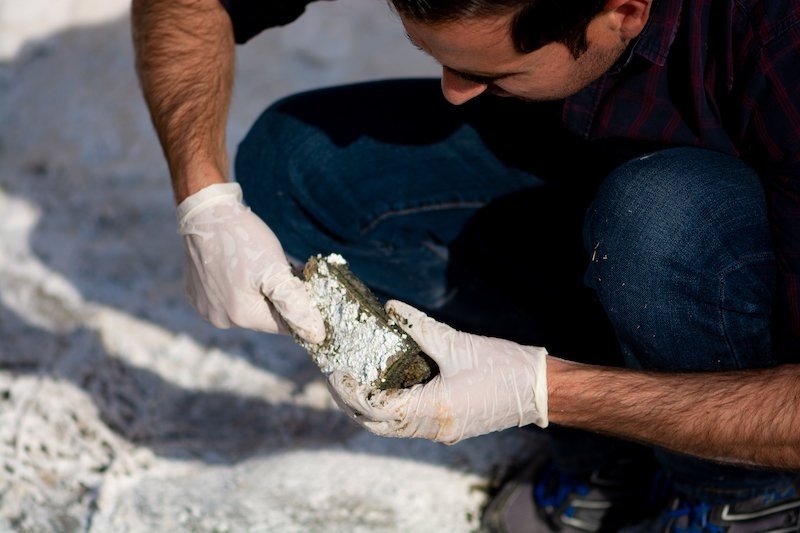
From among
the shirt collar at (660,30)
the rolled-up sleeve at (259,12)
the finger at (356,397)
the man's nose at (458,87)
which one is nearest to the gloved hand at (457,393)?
the finger at (356,397)

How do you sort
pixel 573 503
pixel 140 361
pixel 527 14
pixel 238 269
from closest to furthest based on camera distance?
1. pixel 527 14
2. pixel 238 269
3. pixel 573 503
4. pixel 140 361

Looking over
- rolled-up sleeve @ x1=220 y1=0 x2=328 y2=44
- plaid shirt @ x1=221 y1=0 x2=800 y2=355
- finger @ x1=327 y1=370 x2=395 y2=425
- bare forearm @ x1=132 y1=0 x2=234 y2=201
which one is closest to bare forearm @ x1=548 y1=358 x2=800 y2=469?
plaid shirt @ x1=221 y1=0 x2=800 y2=355

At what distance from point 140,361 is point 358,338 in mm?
758

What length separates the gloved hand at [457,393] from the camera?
1167mm

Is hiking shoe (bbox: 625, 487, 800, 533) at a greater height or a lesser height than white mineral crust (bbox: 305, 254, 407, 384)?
lesser

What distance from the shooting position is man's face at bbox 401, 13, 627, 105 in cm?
109

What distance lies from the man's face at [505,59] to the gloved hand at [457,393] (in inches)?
13.7

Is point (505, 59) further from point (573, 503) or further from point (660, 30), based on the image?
point (573, 503)

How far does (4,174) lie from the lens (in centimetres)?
221

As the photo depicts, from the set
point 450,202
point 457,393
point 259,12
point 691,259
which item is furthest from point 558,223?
point 259,12

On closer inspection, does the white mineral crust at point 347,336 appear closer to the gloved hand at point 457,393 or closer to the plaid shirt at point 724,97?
the gloved hand at point 457,393

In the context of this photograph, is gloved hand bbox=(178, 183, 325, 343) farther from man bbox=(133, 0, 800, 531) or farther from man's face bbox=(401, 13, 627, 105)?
man's face bbox=(401, 13, 627, 105)

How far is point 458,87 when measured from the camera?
1.21m

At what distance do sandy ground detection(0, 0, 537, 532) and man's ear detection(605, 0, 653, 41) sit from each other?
82cm
